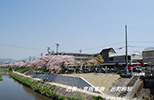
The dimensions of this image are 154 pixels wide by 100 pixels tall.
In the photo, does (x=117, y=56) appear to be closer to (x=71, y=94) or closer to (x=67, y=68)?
(x=67, y=68)

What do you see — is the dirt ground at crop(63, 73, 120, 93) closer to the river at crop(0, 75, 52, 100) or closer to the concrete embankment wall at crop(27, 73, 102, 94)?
the concrete embankment wall at crop(27, 73, 102, 94)

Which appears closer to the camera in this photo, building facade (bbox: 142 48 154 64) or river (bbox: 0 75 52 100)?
river (bbox: 0 75 52 100)

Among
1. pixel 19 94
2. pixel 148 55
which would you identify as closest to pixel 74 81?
pixel 19 94

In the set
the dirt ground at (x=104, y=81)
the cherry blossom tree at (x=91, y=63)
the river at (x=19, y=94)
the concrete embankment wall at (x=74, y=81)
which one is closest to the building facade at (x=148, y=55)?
the cherry blossom tree at (x=91, y=63)

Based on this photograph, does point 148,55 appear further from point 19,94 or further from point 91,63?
point 19,94

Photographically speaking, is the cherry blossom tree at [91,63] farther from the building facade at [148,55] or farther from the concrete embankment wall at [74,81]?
the concrete embankment wall at [74,81]

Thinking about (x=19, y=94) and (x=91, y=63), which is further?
(x=91, y=63)

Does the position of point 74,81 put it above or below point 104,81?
below

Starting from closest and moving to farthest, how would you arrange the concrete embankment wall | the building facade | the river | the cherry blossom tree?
the concrete embankment wall → the river → the building facade → the cherry blossom tree

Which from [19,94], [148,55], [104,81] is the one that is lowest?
[19,94]

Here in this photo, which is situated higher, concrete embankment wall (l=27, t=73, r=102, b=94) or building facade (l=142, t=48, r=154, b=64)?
building facade (l=142, t=48, r=154, b=64)

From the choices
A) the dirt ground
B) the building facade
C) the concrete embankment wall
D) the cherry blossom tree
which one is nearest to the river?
the concrete embankment wall

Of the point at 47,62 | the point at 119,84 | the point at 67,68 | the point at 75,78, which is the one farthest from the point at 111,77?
the point at 47,62

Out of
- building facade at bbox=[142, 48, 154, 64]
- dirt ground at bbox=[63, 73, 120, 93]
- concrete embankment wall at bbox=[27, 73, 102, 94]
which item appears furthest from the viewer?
building facade at bbox=[142, 48, 154, 64]
